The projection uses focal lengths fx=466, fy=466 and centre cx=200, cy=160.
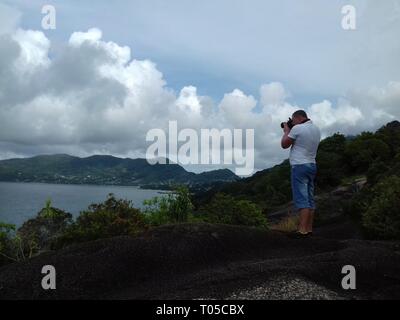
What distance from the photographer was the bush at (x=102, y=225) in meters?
11.4

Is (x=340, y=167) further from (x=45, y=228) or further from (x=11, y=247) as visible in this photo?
(x=11, y=247)

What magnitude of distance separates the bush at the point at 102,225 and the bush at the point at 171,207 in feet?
5.86

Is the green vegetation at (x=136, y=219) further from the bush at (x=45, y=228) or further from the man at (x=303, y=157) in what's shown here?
the man at (x=303, y=157)

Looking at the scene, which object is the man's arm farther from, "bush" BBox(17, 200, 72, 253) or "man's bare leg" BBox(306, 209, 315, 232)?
"bush" BBox(17, 200, 72, 253)

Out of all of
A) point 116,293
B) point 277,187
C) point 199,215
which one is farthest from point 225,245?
point 277,187

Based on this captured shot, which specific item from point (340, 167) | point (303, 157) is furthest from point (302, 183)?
point (340, 167)

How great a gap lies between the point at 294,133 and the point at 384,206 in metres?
4.83

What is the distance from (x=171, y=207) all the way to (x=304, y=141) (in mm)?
5976

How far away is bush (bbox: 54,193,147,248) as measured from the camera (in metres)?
11.4

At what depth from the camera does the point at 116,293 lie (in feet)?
25.1

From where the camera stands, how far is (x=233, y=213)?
626 inches
